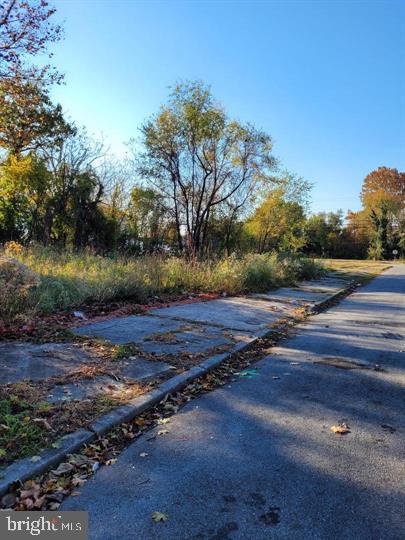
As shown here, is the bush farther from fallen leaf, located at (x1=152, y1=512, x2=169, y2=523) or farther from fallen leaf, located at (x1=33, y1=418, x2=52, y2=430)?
fallen leaf, located at (x1=152, y1=512, x2=169, y2=523)

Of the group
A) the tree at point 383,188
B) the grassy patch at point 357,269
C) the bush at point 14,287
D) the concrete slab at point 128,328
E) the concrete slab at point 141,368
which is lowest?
the concrete slab at point 141,368

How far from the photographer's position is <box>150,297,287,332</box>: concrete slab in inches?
296

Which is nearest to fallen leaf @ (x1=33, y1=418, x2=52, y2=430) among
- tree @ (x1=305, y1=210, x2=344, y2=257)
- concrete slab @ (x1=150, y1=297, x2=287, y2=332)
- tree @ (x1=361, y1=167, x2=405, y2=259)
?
concrete slab @ (x1=150, y1=297, x2=287, y2=332)

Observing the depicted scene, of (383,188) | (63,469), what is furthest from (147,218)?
(383,188)

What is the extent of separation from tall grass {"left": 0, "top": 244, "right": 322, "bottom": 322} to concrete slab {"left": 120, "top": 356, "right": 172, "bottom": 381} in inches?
77.9

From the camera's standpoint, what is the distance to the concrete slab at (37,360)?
3949 mm

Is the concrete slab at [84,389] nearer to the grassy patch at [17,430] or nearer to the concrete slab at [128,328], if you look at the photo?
the grassy patch at [17,430]

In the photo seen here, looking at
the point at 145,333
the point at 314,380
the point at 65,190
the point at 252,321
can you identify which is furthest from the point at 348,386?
the point at 65,190

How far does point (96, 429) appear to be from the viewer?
306 cm

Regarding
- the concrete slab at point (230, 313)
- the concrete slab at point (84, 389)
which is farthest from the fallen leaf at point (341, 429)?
the concrete slab at point (230, 313)

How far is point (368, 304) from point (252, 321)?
5.31 meters

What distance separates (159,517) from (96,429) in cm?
106

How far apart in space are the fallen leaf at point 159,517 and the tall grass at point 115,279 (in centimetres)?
411

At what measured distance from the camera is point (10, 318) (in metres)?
5.57
